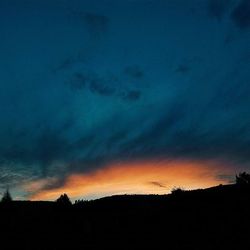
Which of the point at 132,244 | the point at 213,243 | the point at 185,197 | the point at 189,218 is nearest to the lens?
the point at 213,243

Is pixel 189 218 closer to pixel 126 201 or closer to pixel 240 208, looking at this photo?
pixel 240 208

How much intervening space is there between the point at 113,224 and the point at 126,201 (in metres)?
4.39

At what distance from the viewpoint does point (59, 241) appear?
85.4 feet

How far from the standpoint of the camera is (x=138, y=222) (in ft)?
90.5

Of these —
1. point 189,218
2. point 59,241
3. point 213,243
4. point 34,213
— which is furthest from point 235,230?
point 34,213

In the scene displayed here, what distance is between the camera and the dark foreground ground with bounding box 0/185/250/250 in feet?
79.5

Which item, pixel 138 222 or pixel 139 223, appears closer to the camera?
pixel 139 223

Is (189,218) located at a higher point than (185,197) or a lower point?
lower

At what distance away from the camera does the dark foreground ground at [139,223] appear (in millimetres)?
24234

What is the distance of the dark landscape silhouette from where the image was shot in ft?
79.7

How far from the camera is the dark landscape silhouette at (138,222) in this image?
24.3m

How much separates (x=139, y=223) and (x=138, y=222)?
0.50ft

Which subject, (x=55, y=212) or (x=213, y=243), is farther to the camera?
(x=55, y=212)

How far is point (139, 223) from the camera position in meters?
27.5
